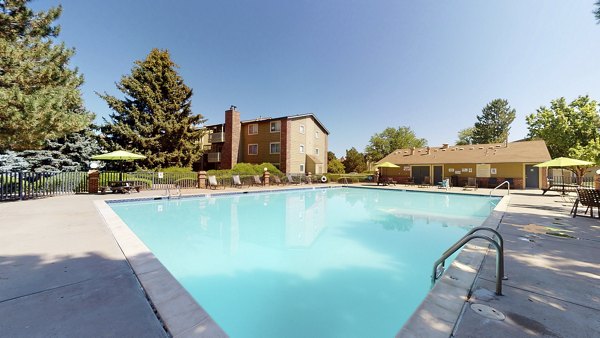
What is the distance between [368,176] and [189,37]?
82.6 ft

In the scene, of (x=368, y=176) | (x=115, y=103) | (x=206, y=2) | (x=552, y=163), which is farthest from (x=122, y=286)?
(x=368, y=176)

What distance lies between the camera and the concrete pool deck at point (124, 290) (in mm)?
2324

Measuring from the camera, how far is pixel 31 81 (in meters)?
10.9

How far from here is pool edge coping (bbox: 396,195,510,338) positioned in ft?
7.79

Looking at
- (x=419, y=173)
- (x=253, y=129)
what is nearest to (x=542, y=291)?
(x=419, y=173)

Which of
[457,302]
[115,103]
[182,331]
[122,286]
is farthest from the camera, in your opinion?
[115,103]

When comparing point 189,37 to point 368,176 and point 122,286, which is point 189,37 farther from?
point 368,176

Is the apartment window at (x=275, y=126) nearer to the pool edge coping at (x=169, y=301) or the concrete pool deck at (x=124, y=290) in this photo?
the concrete pool deck at (x=124, y=290)

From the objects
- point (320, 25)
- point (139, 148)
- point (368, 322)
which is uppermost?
point (320, 25)

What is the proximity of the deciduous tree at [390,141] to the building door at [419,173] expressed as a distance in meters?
20.8

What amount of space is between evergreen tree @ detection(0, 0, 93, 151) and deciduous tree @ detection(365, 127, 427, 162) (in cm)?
4644

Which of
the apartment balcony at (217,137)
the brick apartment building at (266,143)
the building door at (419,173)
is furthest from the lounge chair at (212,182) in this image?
the building door at (419,173)

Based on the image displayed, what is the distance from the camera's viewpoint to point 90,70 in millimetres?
16047

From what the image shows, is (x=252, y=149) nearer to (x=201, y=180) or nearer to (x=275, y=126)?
(x=275, y=126)
